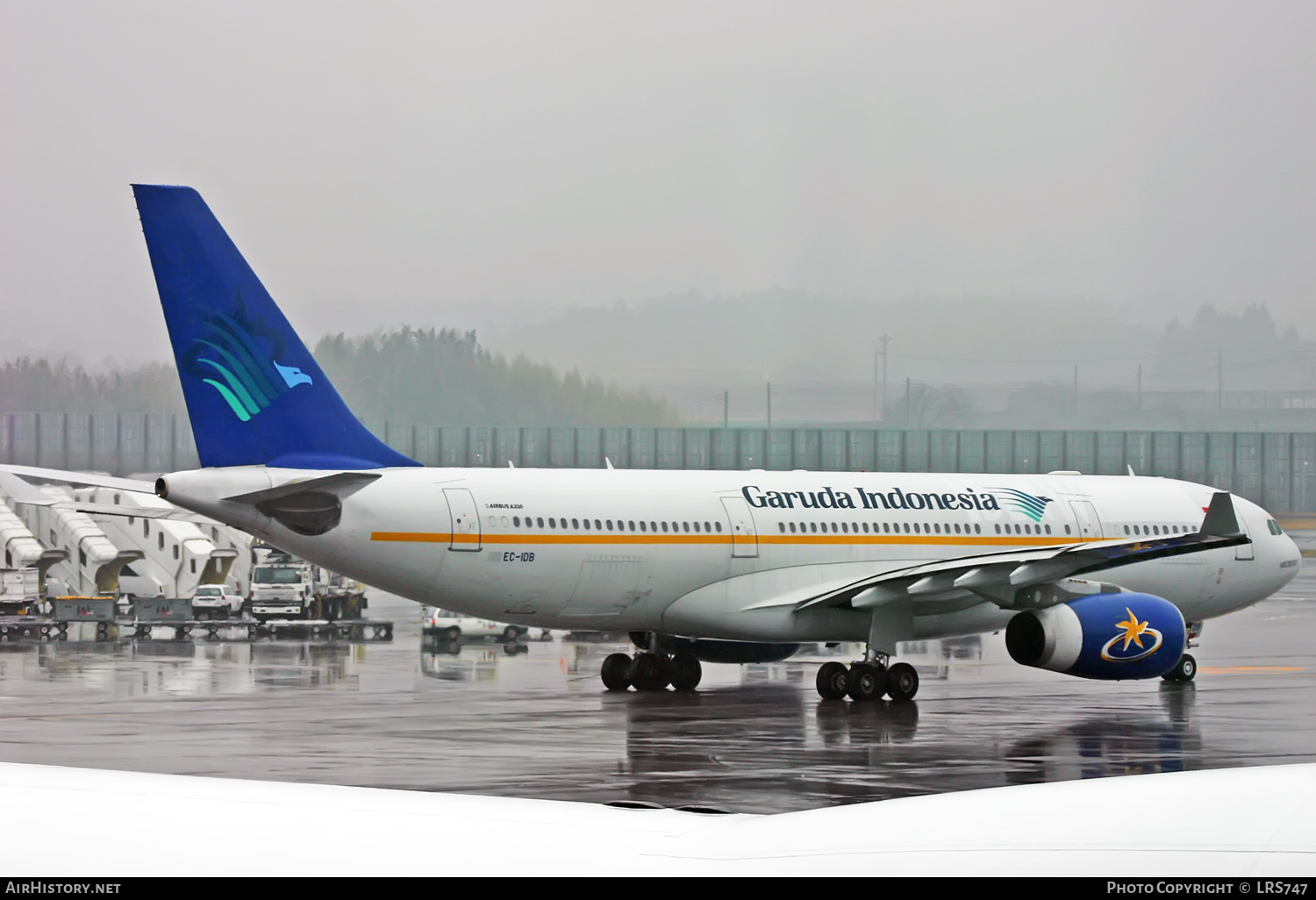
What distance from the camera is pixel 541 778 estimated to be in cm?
1275

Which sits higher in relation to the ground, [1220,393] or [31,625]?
[1220,393]

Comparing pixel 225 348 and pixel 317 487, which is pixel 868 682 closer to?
pixel 317 487

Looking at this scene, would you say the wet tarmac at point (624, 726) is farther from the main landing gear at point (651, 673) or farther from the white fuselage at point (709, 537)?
the white fuselage at point (709, 537)

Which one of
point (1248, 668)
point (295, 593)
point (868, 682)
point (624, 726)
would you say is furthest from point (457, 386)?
point (624, 726)

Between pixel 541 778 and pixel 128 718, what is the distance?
272 inches

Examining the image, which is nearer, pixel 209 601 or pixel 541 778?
pixel 541 778

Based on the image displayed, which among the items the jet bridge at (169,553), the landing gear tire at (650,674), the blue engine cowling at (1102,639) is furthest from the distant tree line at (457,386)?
the blue engine cowling at (1102,639)

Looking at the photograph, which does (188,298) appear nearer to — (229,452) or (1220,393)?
(229,452)

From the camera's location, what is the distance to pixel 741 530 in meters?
21.4

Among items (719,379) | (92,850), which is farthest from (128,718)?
(719,379)

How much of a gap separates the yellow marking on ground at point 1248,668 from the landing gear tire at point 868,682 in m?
8.88

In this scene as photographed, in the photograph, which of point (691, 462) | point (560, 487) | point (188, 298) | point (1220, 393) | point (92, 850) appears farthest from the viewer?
point (1220, 393)

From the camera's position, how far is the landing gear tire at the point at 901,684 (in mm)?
20406

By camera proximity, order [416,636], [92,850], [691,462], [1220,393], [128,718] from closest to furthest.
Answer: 1. [92,850]
2. [128,718]
3. [416,636]
4. [691,462]
5. [1220,393]
